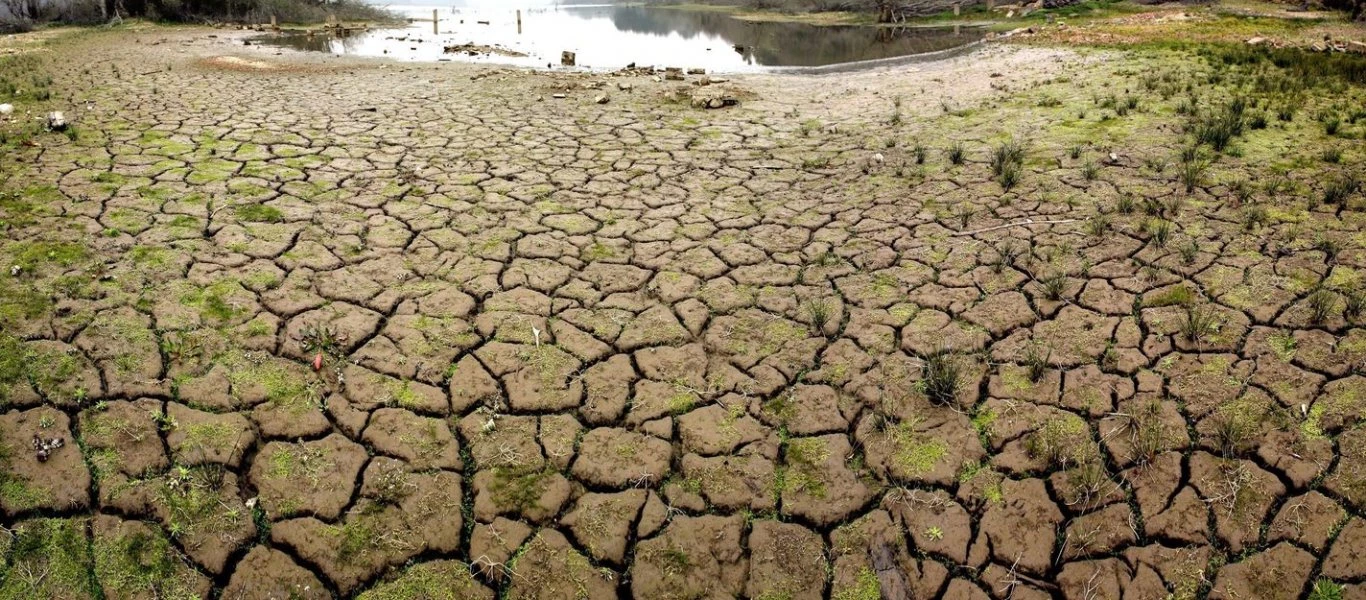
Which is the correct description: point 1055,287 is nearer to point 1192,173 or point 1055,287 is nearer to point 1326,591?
point 1326,591

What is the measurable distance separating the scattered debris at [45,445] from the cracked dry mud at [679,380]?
0.03 m

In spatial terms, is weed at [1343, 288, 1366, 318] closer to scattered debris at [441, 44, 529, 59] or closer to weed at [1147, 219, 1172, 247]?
weed at [1147, 219, 1172, 247]

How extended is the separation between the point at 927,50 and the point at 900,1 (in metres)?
22.9

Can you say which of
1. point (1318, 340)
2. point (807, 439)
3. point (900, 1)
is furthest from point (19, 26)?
point (900, 1)

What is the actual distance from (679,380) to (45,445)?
2701 millimetres

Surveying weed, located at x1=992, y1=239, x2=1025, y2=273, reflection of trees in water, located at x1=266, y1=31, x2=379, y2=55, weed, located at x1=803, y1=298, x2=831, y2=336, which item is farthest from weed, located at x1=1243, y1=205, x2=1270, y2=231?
reflection of trees in water, located at x1=266, y1=31, x2=379, y2=55

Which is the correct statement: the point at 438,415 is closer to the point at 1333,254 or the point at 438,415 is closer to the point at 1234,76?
the point at 1333,254

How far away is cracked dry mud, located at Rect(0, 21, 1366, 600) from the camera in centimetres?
249

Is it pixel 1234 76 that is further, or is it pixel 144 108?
pixel 1234 76

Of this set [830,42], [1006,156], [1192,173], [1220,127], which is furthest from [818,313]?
[830,42]

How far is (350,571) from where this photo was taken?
7.97 feet

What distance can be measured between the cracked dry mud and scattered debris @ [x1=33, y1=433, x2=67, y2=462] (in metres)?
0.03

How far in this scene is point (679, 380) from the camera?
11.3 ft

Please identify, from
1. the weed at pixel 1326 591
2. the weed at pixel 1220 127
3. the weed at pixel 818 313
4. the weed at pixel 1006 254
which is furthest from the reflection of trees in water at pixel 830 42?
the weed at pixel 1326 591
